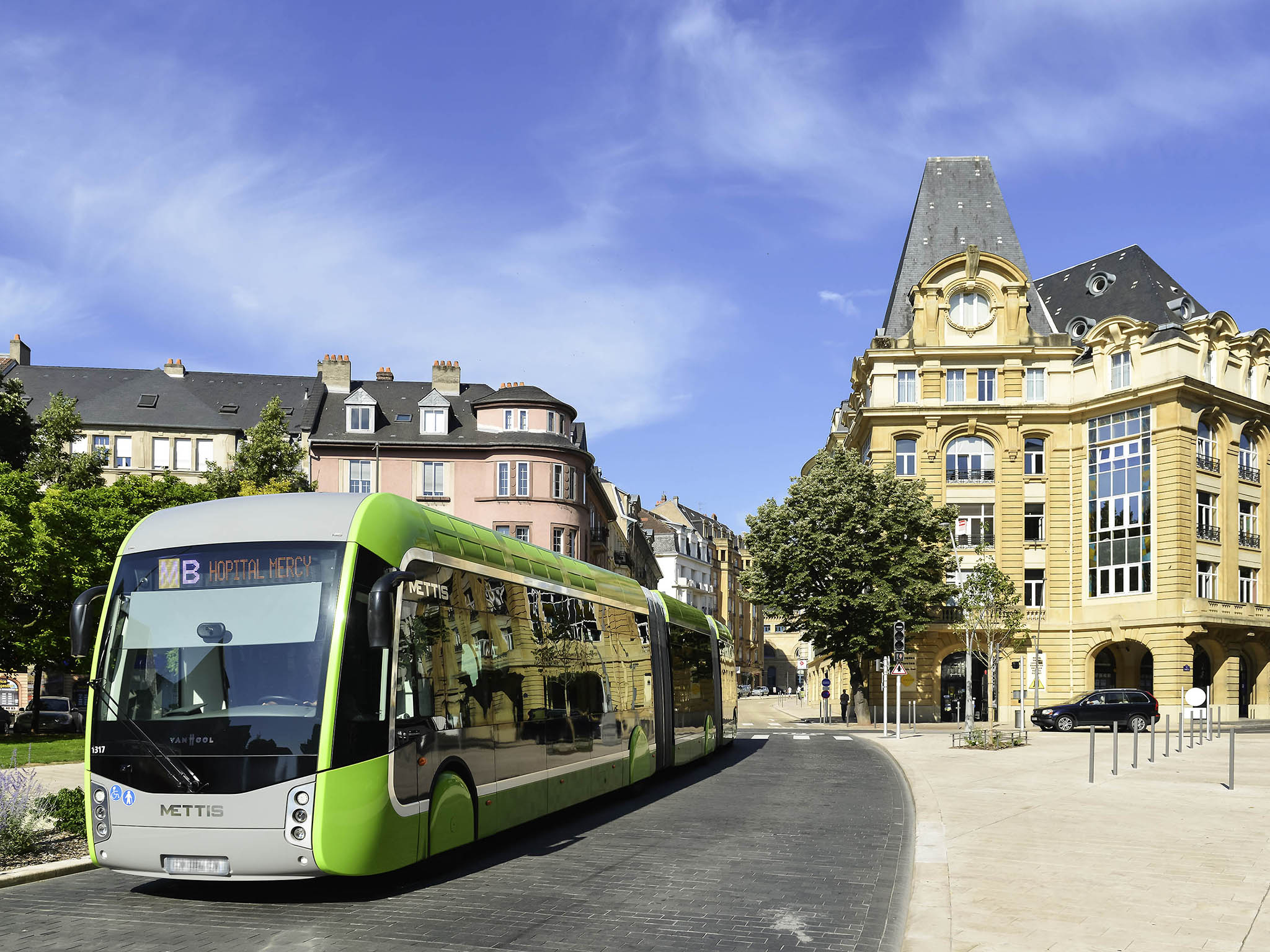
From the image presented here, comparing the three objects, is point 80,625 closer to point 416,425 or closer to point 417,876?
point 417,876

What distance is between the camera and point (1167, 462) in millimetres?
54781

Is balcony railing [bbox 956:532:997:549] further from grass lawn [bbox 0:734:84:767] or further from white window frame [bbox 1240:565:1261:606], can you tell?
grass lawn [bbox 0:734:84:767]

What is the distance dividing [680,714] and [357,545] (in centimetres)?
1301

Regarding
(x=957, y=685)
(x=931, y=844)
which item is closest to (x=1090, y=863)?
(x=931, y=844)

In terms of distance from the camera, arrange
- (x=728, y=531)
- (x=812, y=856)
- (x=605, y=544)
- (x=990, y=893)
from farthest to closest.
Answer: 1. (x=728, y=531)
2. (x=605, y=544)
3. (x=812, y=856)
4. (x=990, y=893)

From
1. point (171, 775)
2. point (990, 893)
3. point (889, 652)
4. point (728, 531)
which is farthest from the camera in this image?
point (728, 531)

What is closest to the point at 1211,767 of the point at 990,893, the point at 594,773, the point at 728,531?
the point at 594,773

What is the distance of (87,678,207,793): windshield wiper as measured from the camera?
8.98 metres

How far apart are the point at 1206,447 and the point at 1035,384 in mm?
8010

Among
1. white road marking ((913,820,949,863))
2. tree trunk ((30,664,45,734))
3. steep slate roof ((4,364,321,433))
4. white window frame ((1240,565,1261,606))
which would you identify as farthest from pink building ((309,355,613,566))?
white road marking ((913,820,949,863))

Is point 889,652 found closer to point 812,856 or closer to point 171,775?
point 812,856

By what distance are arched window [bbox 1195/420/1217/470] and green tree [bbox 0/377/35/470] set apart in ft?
159

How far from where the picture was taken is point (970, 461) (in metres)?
58.6

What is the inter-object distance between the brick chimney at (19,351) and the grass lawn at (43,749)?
34.7 metres
